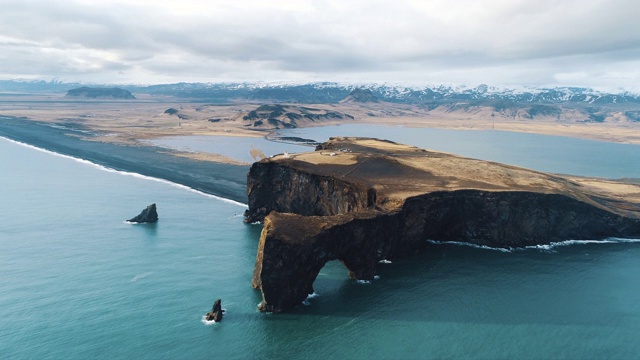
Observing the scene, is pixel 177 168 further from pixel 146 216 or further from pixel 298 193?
pixel 298 193

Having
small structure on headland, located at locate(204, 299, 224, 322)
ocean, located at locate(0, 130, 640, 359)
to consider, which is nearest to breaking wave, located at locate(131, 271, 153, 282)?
ocean, located at locate(0, 130, 640, 359)

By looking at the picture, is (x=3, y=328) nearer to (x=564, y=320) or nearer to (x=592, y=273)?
(x=564, y=320)

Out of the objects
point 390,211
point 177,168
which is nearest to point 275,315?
point 390,211

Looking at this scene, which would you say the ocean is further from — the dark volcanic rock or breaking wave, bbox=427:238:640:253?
the dark volcanic rock

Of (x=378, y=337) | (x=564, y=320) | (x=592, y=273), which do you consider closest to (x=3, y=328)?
(x=378, y=337)

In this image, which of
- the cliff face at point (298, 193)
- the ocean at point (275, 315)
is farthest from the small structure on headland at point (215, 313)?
the cliff face at point (298, 193)

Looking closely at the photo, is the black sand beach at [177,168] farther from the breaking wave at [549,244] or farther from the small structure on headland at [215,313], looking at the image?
the small structure on headland at [215,313]
